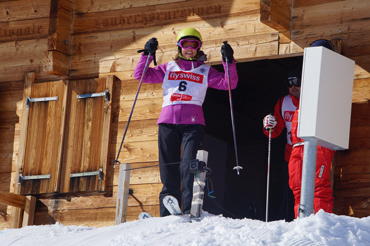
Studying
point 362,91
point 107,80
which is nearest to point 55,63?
point 107,80

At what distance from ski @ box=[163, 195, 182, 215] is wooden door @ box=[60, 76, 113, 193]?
2.11 meters

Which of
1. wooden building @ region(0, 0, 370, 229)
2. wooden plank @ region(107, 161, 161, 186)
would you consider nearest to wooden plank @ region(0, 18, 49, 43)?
wooden building @ region(0, 0, 370, 229)

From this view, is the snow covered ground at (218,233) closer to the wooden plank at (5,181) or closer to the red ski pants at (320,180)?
the red ski pants at (320,180)

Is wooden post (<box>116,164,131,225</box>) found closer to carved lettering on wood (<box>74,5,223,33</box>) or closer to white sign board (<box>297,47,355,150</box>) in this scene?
carved lettering on wood (<box>74,5,223,33</box>)

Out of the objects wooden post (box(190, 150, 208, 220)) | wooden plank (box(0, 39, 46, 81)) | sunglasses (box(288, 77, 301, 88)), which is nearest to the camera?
wooden post (box(190, 150, 208, 220))

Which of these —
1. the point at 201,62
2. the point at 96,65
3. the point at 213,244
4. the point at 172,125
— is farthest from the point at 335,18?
the point at 213,244

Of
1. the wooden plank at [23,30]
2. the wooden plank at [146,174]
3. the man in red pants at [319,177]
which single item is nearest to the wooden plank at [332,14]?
the man in red pants at [319,177]

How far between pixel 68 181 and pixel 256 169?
405 centimetres

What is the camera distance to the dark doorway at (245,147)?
1348cm

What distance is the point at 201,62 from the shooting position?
9.95 meters

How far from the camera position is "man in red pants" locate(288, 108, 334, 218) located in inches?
361

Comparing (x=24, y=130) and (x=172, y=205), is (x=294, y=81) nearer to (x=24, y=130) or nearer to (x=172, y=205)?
(x=172, y=205)

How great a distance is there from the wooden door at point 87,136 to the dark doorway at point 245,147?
2438mm

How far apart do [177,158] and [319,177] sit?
1.58m
